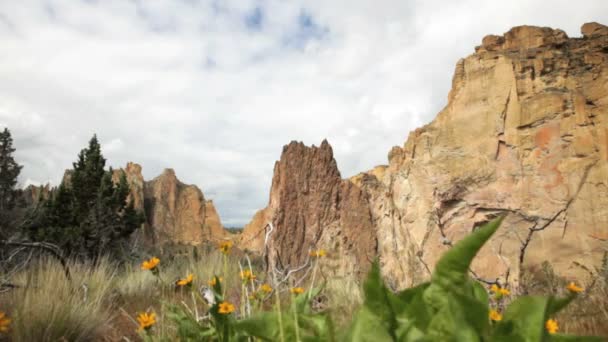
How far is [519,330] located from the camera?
0.73 meters

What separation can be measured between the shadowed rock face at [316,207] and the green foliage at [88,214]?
6019 mm

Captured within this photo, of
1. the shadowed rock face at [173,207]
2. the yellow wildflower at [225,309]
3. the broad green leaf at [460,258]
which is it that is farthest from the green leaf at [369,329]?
the shadowed rock face at [173,207]

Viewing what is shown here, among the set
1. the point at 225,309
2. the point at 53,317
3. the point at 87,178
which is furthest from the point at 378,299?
the point at 87,178

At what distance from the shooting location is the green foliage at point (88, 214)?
14.5 metres

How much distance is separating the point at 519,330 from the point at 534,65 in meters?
16.7

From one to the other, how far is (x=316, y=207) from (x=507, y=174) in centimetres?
751

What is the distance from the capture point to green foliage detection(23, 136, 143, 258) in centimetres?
1454

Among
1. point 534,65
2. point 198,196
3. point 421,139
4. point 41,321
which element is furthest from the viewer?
point 198,196

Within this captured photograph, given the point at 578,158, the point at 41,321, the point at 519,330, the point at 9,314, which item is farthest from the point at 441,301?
the point at 578,158

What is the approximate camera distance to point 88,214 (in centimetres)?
1752

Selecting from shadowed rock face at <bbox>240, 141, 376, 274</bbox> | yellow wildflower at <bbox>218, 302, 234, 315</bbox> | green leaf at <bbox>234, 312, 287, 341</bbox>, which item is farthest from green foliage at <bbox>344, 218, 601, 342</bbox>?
shadowed rock face at <bbox>240, 141, 376, 274</bbox>

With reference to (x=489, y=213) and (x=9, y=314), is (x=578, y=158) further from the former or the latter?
(x=9, y=314)

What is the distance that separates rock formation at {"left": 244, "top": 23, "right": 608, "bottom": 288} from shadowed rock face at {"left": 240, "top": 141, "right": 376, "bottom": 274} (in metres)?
0.04

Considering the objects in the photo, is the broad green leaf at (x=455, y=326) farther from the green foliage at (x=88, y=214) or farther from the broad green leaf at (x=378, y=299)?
the green foliage at (x=88, y=214)
